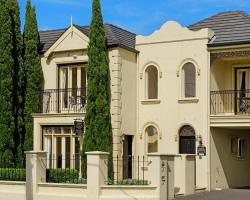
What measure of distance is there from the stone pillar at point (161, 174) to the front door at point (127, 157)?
237 inches

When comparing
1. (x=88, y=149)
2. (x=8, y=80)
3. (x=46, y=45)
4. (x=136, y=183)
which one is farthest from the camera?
(x=46, y=45)

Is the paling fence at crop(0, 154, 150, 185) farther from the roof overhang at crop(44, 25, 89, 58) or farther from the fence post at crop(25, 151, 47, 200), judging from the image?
the roof overhang at crop(44, 25, 89, 58)

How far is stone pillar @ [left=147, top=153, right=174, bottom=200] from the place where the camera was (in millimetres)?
19188

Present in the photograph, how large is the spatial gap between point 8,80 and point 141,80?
6.13m

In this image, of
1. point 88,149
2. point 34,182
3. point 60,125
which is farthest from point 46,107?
point 34,182

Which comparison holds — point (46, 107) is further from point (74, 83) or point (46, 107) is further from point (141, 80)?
point (141, 80)

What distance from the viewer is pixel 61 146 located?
26.5 m

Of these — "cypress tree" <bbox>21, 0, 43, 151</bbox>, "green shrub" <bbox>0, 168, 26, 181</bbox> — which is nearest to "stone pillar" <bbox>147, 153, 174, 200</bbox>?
"green shrub" <bbox>0, 168, 26, 181</bbox>

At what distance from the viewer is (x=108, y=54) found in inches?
1006

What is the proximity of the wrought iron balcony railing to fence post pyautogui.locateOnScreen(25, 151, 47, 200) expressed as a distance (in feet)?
27.6

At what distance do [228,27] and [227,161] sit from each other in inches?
243

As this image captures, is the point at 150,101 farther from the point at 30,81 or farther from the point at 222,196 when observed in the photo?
the point at 222,196

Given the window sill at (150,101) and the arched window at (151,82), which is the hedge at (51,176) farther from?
the arched window at (151,82)

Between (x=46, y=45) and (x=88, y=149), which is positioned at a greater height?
(x=46, y=45)
